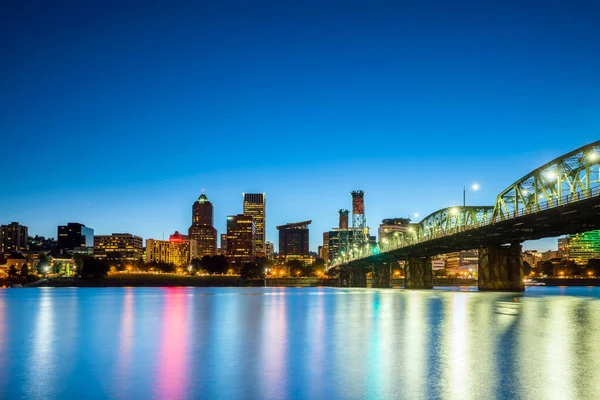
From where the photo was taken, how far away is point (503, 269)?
104125mm

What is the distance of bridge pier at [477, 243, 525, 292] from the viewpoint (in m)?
103

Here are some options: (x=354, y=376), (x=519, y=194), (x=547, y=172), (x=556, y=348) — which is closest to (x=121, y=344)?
(x=354, y=376)

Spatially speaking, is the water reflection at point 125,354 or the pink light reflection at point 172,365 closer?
the pink light reflection at point 172,365

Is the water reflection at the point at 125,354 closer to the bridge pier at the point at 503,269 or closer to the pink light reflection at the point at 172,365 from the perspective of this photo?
the pink light reflection at the point at 172,365

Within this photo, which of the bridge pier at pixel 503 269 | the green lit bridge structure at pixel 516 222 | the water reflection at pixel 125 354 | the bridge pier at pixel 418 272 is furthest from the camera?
the bridge pier at pixel 418 272

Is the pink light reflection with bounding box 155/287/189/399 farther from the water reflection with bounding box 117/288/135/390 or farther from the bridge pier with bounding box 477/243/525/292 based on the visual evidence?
the bridge pier with bounding box 477/243/525/292

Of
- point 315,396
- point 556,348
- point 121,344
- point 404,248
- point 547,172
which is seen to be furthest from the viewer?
point 404,248

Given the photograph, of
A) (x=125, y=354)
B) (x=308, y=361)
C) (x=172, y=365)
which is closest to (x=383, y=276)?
(x=125, y=354)

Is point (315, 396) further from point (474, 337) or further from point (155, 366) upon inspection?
point (474, 337)

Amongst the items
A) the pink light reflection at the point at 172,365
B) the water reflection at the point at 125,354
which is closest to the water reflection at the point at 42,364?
the water reflection at the point at 125,354

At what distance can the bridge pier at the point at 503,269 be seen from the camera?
102812 mm

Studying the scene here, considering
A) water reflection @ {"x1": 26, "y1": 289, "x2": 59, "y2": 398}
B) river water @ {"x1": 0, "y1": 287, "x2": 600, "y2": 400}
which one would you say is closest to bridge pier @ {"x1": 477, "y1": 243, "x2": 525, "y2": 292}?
river water @ {"x1": 0, "y1": 287, "x2": 600, "y2": 400}

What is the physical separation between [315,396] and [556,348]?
1468cm

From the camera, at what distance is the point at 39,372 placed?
2200cm
